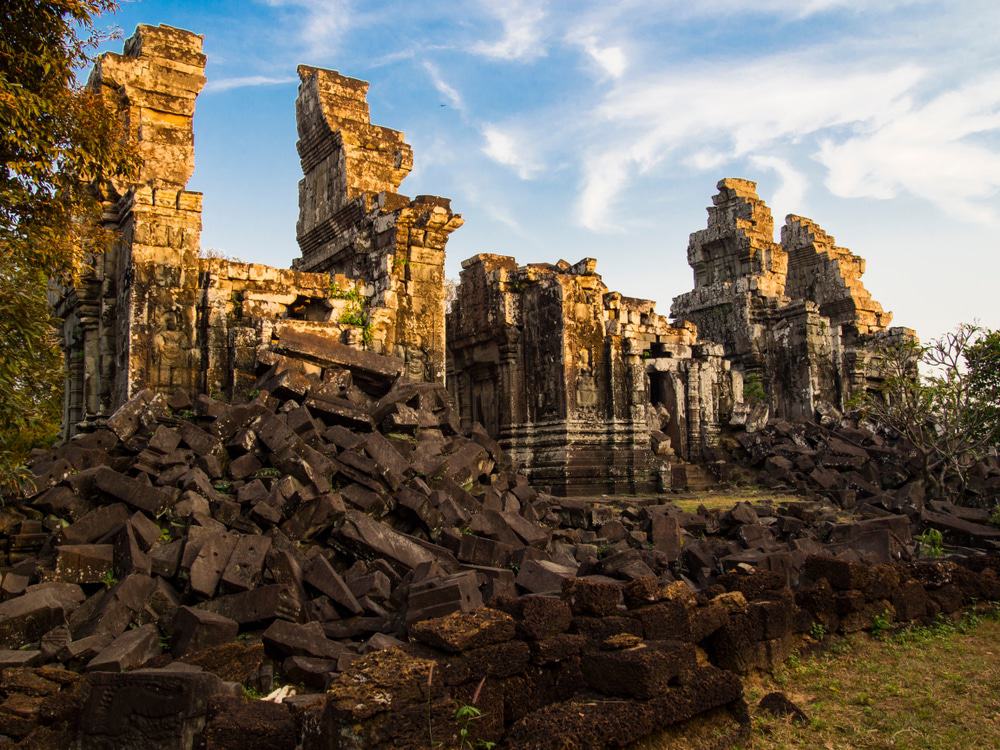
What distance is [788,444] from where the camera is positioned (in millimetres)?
20094

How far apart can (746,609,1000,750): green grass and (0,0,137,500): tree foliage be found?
6.61 meters

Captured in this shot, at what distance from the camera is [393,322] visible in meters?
13.9

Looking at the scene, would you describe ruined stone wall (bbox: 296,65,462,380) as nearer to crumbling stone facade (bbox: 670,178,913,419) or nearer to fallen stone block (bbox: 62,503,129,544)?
fallen stone block (bbox: 62,503,129,544)

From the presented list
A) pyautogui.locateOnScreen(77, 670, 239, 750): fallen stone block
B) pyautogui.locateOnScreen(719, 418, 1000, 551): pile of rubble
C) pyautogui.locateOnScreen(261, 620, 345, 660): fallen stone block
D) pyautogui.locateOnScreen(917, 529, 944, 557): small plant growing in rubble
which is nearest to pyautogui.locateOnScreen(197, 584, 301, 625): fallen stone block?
→ pyautogui.locateOnScreen(261, 620, 345, 660): fallen stone block

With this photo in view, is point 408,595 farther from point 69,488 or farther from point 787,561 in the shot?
point 787,561

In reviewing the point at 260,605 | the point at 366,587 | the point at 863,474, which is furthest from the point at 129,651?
the point at 863,474

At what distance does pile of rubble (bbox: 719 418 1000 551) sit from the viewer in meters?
12.4

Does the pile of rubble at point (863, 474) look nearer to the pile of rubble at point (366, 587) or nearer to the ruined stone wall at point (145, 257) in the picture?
the pile of rubble at point (366, 587)

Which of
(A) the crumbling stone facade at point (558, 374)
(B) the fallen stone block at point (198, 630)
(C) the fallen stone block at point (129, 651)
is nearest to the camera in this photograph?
(C) the fallen stone block at point (129, 651)

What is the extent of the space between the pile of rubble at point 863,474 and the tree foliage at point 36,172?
11.7 metres

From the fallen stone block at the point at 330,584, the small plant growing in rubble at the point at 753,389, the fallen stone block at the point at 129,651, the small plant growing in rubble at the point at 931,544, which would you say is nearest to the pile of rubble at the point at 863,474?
the small plant growing in rubble at the point at 931,544

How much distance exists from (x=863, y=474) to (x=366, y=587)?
45.0 ft

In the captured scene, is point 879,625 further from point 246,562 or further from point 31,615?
point 31,615

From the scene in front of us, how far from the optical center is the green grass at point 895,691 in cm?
544
